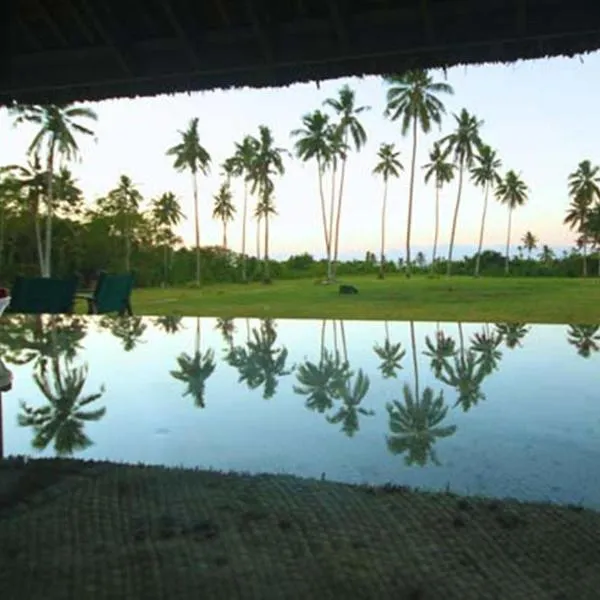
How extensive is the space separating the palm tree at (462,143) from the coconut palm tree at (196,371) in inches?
1179

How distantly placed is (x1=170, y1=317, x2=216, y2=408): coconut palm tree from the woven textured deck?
127 centimetres

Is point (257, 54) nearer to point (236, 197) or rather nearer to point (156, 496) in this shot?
point (156, 496)

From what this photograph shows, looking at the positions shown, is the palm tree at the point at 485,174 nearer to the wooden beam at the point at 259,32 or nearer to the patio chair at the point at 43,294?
the patio chair at the point at 43,294

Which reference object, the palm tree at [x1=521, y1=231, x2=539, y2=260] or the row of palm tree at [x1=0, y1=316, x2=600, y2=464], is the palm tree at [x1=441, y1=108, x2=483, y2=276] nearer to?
the palm tree at [x1=521, y1=231, x2=539, y2=260]

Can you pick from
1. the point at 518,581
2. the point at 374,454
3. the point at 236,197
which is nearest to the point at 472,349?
the point at 374,454

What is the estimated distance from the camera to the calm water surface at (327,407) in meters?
2.08

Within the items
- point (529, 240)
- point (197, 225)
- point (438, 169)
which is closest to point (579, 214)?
point (529, 240)

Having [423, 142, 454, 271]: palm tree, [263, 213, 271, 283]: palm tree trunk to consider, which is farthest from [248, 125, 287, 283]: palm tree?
[423, 142, 454, 271]: palm tree

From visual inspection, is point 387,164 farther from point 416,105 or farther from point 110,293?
point 110,293

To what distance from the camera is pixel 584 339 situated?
5.33 meters

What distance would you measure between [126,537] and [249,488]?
421 millimetres

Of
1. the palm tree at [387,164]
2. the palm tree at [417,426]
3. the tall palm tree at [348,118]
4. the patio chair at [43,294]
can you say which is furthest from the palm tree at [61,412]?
the palm tree at [387,164]

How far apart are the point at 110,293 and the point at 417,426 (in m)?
4.09

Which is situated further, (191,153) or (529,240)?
(529,240)
